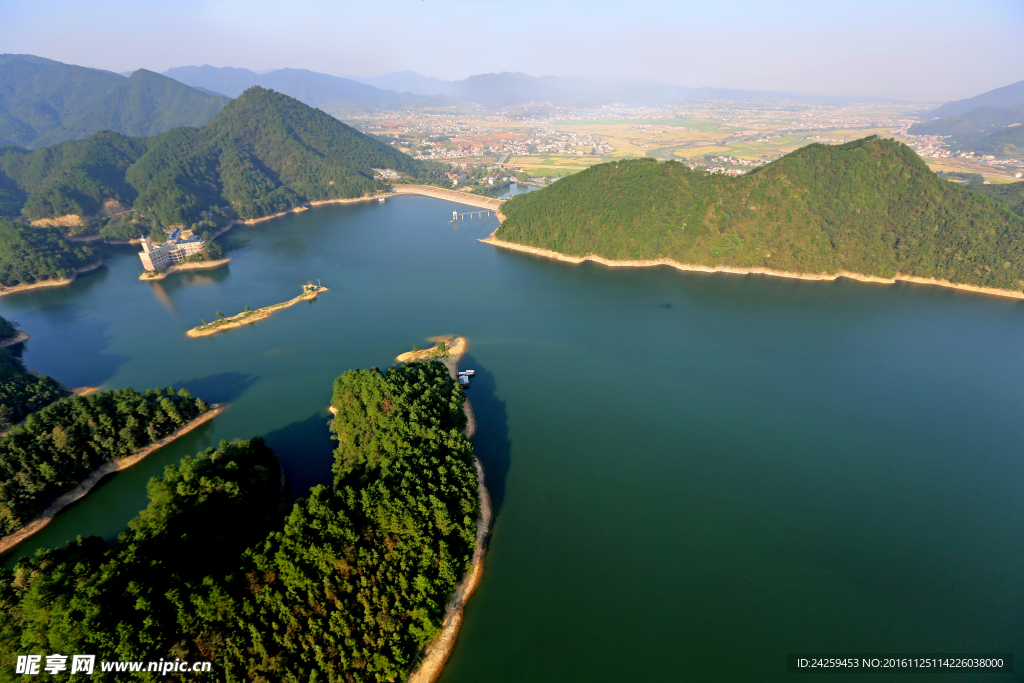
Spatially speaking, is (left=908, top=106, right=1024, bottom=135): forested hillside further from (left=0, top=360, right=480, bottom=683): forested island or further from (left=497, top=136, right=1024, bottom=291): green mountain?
(left=0, top=360, right=480, bottom=683): forested island

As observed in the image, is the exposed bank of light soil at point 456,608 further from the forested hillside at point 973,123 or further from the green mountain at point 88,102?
the forested hillside at point 973,123

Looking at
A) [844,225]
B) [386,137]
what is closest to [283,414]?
[844,225]

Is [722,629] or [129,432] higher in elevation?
[129,432]

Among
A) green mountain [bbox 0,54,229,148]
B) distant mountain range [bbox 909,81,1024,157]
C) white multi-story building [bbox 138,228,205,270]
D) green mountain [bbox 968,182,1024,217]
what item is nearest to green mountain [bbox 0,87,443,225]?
white multi-story building [bbox 138,228,205,270]

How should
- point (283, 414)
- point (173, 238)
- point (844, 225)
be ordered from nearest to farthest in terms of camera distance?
point (283, 414), point (844, 225), point (173, 238)

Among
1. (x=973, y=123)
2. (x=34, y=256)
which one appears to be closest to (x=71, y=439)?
(x=34, y=256)

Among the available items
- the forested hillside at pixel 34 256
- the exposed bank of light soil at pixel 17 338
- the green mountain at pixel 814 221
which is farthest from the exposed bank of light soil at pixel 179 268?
the green mountain at pixel 814 221

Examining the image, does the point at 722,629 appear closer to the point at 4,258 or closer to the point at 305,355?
the point at 305,355
